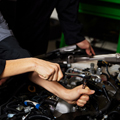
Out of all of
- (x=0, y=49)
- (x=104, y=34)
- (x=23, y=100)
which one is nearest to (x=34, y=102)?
(x=23, y=100)

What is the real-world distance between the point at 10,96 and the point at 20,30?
776mm

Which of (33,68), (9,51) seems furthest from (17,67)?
(9,51)

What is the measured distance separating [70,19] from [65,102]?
818 millimetres

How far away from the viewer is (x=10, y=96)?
2.60 ft

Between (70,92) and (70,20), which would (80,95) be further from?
(70,20)

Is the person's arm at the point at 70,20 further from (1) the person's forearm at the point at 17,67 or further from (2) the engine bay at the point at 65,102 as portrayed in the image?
(1) the person's forearm at the point at 17,67

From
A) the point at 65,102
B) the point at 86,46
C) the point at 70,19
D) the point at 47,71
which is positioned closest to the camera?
the point at 47,71

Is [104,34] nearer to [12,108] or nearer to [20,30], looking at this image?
[20,30]

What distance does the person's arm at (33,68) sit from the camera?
0.66 meters

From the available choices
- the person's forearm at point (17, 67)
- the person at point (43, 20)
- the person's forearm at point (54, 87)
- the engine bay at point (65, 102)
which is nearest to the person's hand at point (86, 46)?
the person at point (43, 20)

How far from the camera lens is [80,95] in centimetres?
71

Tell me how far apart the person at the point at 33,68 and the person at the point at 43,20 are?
58 centimetres

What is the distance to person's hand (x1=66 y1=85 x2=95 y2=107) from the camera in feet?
2.28

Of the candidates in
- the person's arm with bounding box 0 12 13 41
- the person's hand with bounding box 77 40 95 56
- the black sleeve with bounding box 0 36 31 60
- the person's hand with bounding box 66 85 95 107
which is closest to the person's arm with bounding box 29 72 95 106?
the person's hand with bounding box 66 85 95 107
